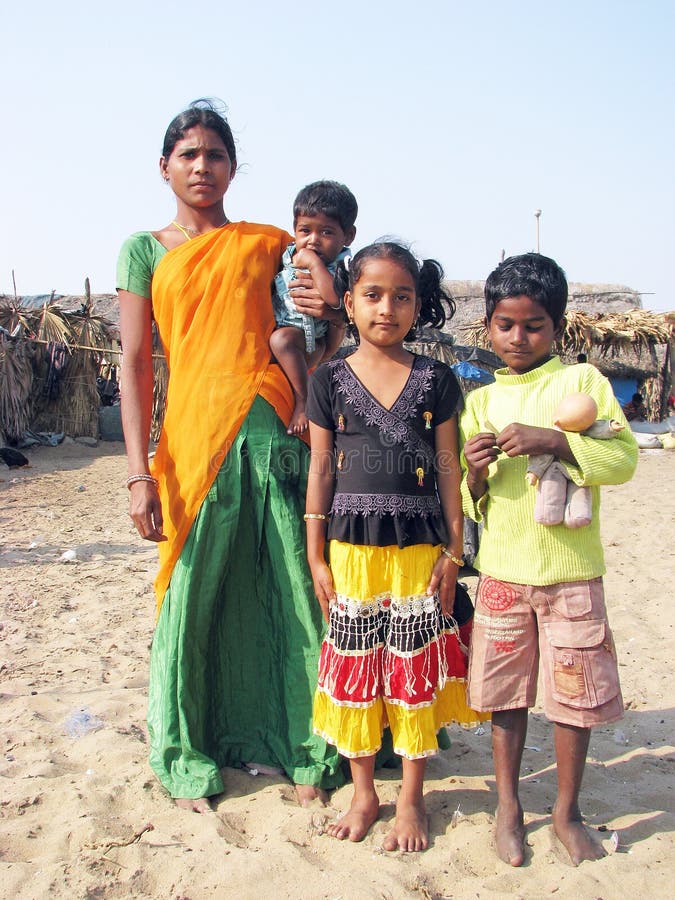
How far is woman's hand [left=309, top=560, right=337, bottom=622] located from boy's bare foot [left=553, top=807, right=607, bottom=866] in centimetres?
96

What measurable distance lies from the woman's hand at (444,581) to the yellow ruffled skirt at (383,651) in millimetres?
20

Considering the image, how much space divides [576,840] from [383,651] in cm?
79

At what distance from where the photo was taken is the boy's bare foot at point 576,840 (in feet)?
7.57

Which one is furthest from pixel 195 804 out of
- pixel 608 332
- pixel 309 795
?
pixel 608 332

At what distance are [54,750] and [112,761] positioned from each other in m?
0.29

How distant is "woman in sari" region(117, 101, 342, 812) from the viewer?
8.75 feet

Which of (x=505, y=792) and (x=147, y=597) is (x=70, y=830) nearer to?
(x=505, y=792)

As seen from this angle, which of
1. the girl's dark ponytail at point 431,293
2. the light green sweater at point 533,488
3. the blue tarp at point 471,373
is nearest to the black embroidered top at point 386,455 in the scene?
the light green sweater at point 533,488

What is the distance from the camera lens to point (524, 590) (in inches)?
92.1

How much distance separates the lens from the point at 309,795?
270 cm

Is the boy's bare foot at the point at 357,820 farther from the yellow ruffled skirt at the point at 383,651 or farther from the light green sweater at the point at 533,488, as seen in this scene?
the light green sweater at the point at 533,488

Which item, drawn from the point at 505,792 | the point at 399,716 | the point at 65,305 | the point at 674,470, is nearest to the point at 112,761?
the point at 399,716

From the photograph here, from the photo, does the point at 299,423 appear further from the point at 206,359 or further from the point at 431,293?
the point at 431,293

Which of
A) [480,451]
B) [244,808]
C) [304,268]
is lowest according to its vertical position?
[244,808]
